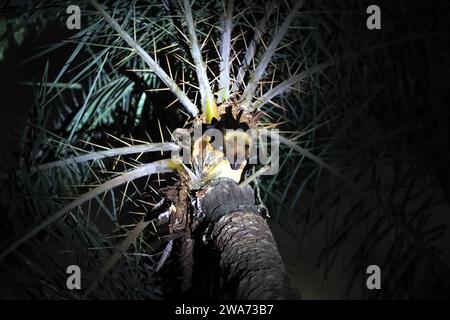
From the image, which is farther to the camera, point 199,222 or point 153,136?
point 153,136

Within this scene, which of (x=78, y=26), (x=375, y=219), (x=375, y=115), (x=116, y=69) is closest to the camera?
(x=375, y=219)

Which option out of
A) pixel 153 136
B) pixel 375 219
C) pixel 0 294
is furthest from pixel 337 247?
pixel 153 136

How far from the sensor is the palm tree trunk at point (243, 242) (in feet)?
7.88

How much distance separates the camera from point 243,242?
2725 millimetres

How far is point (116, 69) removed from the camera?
419 centimetres

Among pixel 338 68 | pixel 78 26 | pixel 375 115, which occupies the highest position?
pixel 78 26

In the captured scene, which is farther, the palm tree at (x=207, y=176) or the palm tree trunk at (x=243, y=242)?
the palm tree at (x=207, y=176)

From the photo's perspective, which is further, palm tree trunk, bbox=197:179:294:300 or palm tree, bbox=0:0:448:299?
palm tree, bbox=0:0:448:299

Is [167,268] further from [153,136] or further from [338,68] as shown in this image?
[338,68]

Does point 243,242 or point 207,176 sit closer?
point 243,242

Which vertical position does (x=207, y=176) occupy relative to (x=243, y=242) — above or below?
above

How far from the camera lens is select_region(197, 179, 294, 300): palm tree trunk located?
94.5 inches

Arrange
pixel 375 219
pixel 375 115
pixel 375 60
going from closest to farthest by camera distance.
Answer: pixel 375 219 < pixel 375 115 < pixel 375 60
